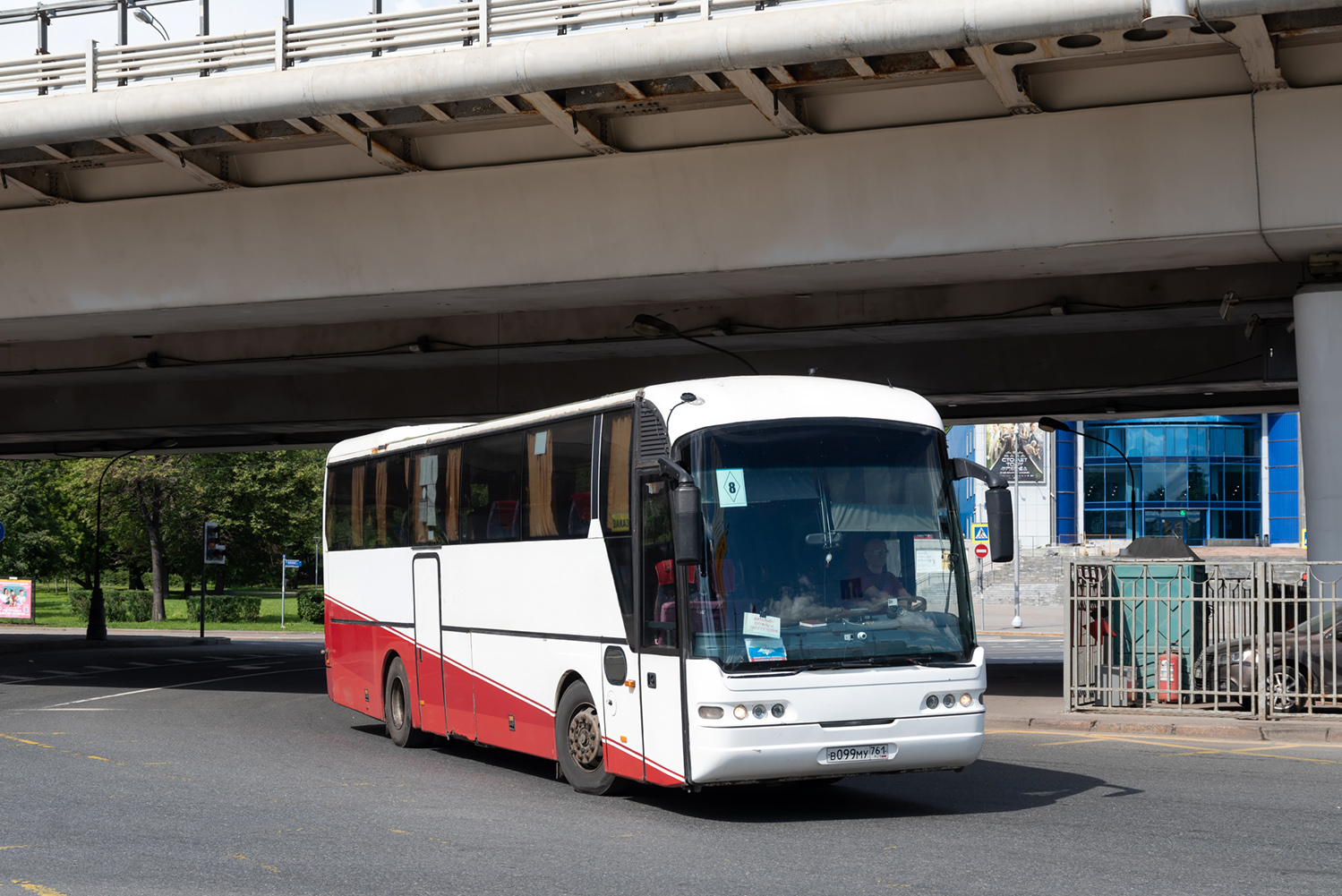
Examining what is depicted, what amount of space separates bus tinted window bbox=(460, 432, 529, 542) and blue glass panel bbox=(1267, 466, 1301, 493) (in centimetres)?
6302

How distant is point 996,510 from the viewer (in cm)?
1065

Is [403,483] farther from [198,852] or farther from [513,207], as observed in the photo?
[198,852]

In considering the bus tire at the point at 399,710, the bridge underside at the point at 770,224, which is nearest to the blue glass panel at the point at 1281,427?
the bridge underside at the point at 770,224

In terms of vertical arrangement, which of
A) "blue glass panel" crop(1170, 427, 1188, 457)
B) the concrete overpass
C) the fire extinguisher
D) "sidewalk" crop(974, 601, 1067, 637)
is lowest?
"sidewalk" crop(974, 601, 1067, 637)

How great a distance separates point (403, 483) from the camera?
1504 cm

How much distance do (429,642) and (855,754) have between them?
582 cm

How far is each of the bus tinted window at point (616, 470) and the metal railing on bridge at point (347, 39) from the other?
551cm


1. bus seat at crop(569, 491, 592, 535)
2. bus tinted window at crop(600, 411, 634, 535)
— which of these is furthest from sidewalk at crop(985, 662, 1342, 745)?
Answer: bus tinted window at crop(600, 411, 634, 535)

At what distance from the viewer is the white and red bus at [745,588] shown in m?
9.60

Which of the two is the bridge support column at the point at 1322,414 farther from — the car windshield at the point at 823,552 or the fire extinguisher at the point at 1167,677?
the car windshield at the point at 823,552

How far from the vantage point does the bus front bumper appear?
9.48 meters

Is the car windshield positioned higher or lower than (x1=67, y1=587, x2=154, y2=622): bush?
higher

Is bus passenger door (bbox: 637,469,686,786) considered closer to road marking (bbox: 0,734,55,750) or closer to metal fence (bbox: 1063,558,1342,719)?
metal fence (bbox: 1063,558,1342,719)

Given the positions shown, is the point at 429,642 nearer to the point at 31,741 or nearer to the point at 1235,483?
the point at 31,741
